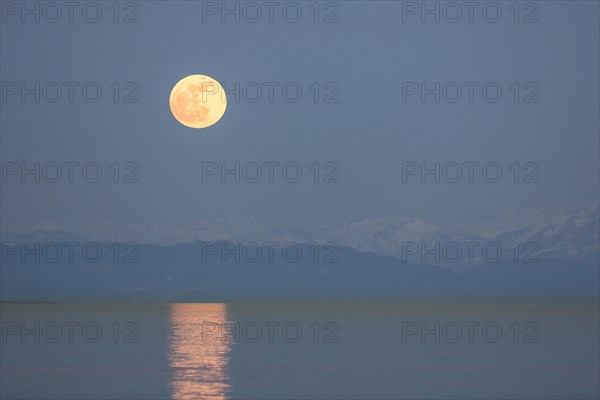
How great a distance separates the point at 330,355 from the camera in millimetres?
39375

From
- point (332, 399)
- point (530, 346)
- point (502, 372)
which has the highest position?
point (530, 346)

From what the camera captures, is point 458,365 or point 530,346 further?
point 530,346

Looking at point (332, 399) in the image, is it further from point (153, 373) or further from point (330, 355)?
point (330, 355)

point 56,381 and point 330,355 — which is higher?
point 330,355

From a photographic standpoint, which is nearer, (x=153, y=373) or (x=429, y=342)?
(x=153, y=373)

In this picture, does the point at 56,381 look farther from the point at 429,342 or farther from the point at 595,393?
the point at 429,342

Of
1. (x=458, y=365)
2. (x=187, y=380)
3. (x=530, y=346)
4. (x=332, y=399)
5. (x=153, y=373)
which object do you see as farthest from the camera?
(x=530, y=346)

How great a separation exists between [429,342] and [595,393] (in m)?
21.8

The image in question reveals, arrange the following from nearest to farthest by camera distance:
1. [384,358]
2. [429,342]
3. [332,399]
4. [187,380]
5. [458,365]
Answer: [332,399] < [187,380] < [458,365] < [384,358] < [429,342]

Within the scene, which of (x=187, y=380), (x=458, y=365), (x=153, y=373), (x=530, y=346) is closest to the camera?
(x=187, y=380)

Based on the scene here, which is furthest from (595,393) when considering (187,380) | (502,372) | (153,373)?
(153,373)

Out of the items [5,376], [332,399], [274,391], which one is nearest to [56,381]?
[5,376]

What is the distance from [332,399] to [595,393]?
7321 millimetres

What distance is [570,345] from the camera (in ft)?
152
